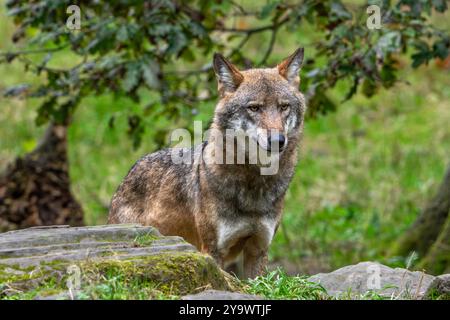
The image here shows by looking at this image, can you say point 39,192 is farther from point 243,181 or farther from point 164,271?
point 164,271

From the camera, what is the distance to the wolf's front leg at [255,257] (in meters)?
6.77

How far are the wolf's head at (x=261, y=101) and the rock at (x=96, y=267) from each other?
5.09ft

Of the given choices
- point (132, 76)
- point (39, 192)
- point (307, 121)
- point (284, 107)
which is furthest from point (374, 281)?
point (39, 192)

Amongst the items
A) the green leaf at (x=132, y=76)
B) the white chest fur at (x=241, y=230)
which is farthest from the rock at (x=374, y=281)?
the green leaf at (x=132, y=76)

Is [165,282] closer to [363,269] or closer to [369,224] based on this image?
[363,269]

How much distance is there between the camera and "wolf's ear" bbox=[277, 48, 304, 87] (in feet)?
22.5

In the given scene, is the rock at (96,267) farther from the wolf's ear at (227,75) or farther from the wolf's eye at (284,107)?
the wolf's ear at (227,75)

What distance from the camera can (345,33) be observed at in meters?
7.62

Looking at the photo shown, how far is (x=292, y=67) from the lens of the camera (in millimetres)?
6895

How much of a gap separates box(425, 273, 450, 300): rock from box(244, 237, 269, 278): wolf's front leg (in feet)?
6.21

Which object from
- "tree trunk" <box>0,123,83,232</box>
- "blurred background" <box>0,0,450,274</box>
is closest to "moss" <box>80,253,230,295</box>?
"blurred background" <box>0,0,450,274</box>

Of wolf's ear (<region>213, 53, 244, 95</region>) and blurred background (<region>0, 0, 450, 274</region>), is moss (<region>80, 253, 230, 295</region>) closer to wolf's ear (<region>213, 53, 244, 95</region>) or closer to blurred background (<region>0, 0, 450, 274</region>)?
blurred background (<region>0, 0, 450, 274</region>)

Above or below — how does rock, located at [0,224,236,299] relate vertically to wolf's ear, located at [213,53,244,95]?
below

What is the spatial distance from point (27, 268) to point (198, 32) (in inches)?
154
